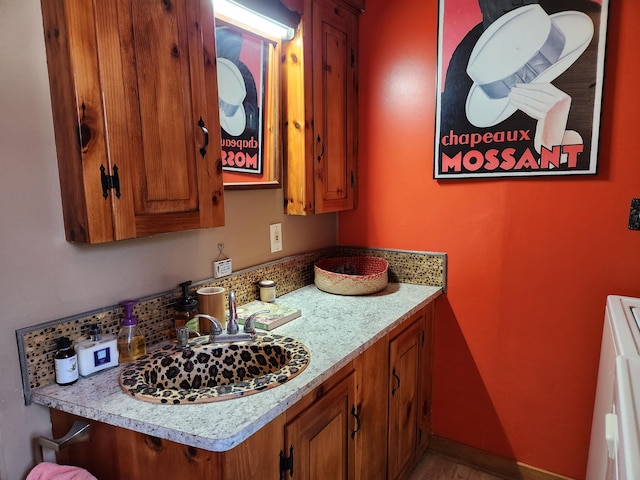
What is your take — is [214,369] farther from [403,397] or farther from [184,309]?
[403,397]

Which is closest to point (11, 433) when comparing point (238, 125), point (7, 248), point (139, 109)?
point (7, 248)

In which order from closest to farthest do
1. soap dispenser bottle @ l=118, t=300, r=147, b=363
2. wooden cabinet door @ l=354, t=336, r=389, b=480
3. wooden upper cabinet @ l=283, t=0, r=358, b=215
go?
soap dispenser bottle @ l=118, t=300, r=147, b=363 → wooden cabinet door @ l=354, t=336, r=389, b=480 → wooden upper cabinet @ l=283, t=0, r=358, b=215

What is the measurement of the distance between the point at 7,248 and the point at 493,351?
198 cm

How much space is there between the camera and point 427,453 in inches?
89.3

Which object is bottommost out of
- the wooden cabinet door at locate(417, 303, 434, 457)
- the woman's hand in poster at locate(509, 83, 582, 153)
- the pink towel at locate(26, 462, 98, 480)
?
the wooden cabinet door at locate(417, 303, 434, 457)

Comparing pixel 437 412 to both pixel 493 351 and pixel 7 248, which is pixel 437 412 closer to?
pixel 493 351

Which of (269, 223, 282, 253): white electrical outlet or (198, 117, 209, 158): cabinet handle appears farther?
(269, 223, 282, 253): white electrical outlet

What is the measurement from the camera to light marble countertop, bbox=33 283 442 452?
94 centimetres

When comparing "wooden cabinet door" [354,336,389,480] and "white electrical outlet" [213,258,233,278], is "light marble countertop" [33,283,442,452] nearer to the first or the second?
"wooden cabinet door" [354,336,389,480]

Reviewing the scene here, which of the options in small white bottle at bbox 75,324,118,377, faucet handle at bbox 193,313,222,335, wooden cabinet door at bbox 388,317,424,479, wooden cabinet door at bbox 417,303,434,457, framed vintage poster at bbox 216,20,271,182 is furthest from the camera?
wooden cabinet door at bbox 417,303,434,457

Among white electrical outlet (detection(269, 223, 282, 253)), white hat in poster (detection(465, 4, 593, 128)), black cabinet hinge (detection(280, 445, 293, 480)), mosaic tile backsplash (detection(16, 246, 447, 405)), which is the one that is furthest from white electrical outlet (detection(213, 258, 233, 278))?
white hat in poster (detection(465, 4, 593, 128))

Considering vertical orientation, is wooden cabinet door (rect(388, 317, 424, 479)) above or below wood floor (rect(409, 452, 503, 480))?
above

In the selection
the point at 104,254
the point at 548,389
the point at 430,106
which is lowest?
the point at 548,389

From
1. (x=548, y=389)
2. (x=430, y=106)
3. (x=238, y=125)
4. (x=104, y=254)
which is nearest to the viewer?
(x=104, y=254)
